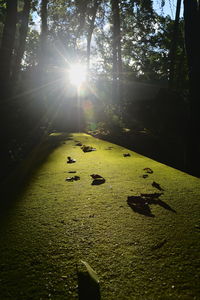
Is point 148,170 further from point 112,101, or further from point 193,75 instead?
point 112,101

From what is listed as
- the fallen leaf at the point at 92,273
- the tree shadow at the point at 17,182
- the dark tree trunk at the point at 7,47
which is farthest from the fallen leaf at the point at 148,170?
the dark tree trunk at the point at 7,47

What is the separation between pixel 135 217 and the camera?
1.84 meters

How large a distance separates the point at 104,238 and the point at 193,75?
312cm

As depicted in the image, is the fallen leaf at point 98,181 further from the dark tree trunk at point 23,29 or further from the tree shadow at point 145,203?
the dark tree trunk at point 23,29

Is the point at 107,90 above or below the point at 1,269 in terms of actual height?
above

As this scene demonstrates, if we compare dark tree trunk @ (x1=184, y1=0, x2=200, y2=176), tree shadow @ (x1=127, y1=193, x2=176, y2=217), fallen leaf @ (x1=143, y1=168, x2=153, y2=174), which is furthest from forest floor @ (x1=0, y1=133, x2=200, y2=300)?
dark tree trunk @ (x1=184, y1=0, x2=200, y2=176)

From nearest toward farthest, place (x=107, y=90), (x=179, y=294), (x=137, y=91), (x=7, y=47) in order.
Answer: (x=179, y=294) < (x=7, y=47) < (x=107, y=90) < (x=137, y=91)

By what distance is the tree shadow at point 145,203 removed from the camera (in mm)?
1946

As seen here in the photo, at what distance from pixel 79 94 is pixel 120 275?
50.8 ft

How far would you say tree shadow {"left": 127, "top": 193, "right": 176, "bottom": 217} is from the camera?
195cm

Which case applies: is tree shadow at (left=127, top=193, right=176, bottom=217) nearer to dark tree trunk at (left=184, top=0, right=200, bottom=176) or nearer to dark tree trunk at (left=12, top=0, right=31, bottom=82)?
dark tree trunk at (left=184, top=0, right=200, bottom=176)

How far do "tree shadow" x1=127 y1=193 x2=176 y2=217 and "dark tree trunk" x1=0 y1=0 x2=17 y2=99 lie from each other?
15.7 ft

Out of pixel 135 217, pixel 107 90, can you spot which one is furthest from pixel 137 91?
pixel 135 217

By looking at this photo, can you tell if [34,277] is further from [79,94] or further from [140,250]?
[79,94]
